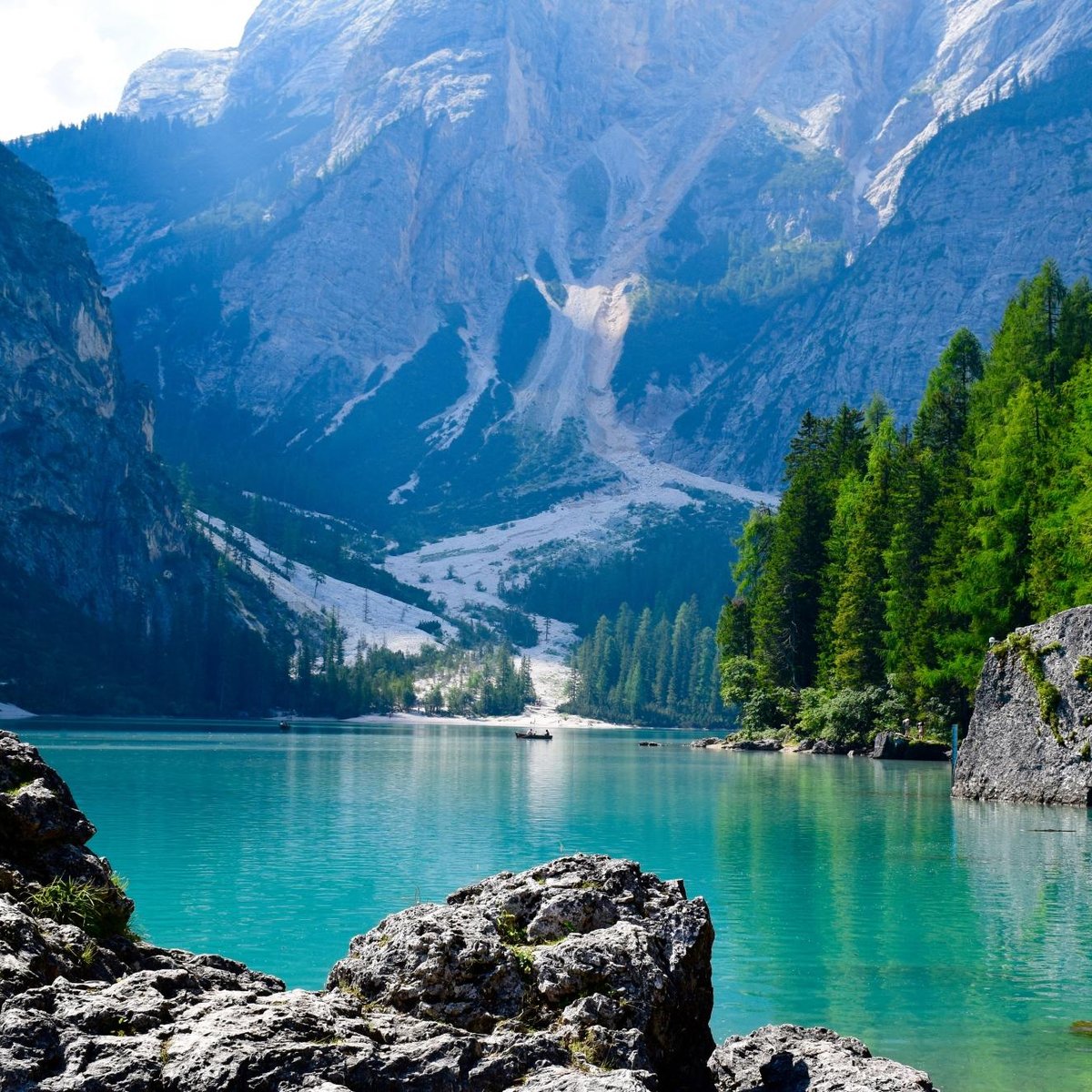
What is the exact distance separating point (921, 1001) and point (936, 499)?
57.0 meters

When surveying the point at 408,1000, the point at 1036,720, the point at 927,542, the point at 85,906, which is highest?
the point at 927,542

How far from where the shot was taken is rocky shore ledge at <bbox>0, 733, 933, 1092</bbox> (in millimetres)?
8398

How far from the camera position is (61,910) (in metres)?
10.9

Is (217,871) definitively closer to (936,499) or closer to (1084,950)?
(1084,950)

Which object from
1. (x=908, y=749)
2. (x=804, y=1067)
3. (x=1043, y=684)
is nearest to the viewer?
(x=804, y=1067)

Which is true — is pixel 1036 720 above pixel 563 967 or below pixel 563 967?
above

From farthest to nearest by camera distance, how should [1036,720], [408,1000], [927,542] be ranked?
1. [927,542]
2. [1036,720]
3. [408,1000]

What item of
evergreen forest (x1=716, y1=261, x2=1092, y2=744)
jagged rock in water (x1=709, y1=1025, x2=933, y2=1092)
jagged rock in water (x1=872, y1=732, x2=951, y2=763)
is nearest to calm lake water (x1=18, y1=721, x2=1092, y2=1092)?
jagged rock in water (x1=709, y1=1025, x2=933, y2=1092)

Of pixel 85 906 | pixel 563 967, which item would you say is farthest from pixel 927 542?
pixel 85 906

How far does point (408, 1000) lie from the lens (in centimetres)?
1062

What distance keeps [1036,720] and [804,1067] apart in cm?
3439

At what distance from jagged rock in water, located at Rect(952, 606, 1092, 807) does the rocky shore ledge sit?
3186 cm

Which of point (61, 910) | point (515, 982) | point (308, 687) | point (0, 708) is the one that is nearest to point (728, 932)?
point (515, 982)

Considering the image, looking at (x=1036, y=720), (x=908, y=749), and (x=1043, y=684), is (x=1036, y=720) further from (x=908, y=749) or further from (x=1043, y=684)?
(x=908, y=749)
